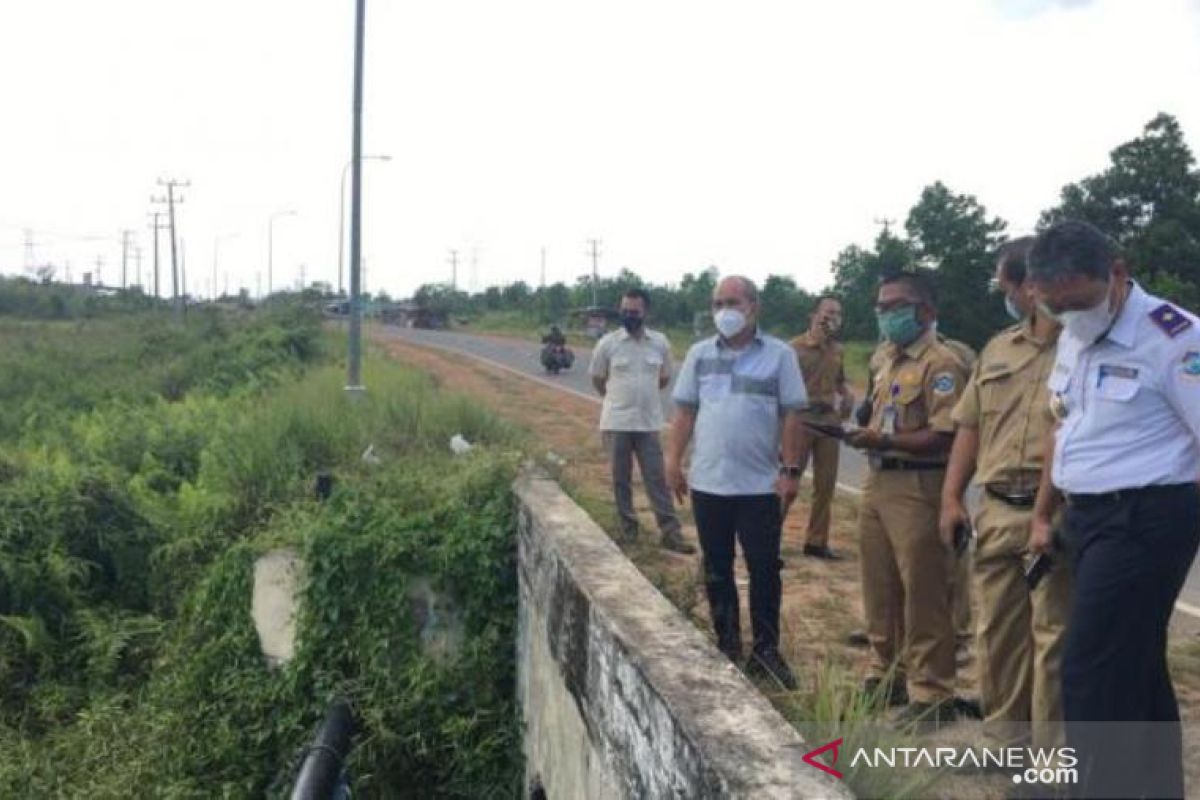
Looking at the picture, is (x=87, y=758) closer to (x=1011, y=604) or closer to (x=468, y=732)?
(x=468, y=732)

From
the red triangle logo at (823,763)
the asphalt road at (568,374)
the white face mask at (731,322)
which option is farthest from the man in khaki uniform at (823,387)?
the red triangle logo at (823,763)

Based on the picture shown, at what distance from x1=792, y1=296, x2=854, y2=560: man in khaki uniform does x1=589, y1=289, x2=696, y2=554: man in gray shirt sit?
0.83 metres

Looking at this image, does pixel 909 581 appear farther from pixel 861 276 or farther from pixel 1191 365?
pixel 861 276

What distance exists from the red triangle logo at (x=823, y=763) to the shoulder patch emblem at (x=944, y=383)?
171 cm

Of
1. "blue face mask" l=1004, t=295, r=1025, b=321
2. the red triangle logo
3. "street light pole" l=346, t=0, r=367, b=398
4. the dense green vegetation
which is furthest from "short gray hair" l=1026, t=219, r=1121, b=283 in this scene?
"street light pole" l=346, t=0, r=367, b=398

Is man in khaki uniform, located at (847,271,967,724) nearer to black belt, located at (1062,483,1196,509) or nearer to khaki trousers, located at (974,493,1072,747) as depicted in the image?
khaki trousers, located at (974,493,1072,747)

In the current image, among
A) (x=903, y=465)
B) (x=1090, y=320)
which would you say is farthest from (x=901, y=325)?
(x=1090, y=320)

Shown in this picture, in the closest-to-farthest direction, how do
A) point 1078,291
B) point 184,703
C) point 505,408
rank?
1. point 1078,291
2. point 184,703
3. point 505,408

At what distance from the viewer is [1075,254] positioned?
2.85 metres

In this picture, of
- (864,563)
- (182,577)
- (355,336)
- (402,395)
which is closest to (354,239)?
(355,336)

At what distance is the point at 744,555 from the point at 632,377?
2.49 m

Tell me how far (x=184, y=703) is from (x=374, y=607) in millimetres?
1431

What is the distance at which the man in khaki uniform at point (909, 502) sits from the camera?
4043 millimetres

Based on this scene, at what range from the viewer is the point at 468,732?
5.40 m
